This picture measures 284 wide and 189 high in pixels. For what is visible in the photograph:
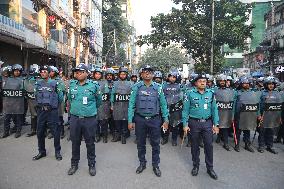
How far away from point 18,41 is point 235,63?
160 feet

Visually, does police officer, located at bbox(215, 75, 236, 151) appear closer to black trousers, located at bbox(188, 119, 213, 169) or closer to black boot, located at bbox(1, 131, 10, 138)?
black trousers, located at bbox(188, 119, 213, 169)

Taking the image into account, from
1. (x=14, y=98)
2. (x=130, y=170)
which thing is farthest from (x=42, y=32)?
(x=130, y=170)

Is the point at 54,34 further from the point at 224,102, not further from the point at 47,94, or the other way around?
the point at 224,102

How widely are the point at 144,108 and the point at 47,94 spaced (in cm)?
225

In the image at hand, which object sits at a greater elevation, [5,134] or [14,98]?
[14,98]

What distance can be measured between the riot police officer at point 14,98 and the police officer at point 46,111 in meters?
2.25

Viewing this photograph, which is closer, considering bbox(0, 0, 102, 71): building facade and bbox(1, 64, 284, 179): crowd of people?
bbox(1, 64, 284, 179): crowd of people

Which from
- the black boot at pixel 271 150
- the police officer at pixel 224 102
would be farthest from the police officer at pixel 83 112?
the black boot at pixel 271 150

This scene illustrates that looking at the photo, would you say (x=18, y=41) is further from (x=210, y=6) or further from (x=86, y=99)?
(x=210, y=6)

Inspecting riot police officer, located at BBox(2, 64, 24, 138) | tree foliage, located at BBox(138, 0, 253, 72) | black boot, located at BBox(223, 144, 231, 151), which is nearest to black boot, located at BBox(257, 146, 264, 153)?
black boot, located at BBox(223, 144, 231, 151)

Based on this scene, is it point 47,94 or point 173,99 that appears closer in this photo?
point 47,94

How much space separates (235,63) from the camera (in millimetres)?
59625

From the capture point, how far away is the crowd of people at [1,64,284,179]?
6.14 m

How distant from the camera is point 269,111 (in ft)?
26.8
